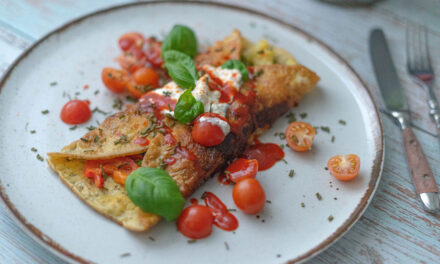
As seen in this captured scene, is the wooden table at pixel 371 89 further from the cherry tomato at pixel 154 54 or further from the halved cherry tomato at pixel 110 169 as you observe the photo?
the cherry tomato at pixel 154 54

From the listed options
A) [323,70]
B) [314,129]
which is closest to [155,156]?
[314,129]

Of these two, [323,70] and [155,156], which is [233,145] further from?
[323,70]

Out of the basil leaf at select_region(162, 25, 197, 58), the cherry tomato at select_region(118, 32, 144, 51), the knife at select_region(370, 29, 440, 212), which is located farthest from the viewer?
the cherry tomato at select_region(118, 32, 144, 51)

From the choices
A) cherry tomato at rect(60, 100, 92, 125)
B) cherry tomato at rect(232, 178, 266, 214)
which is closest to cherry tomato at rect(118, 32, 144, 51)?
cherry tomato at rect(60, 100, 92, 125)

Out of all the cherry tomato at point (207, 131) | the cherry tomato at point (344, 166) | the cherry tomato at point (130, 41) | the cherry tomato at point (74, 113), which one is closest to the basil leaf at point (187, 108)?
the cherry tomato at point (207, 131)

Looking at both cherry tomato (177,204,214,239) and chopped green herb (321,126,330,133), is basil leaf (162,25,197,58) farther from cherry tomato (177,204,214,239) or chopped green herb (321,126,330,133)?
cherry tomato (177,204,214,239)

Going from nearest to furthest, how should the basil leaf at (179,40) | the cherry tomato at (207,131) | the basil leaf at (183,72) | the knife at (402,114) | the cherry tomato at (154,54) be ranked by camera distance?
the cherry tomato at (207,131) < the knife at (402,114) < the basil leaf at (183,72) < the basil leaf at (179,40) < the cherry tomato at (154,54)
